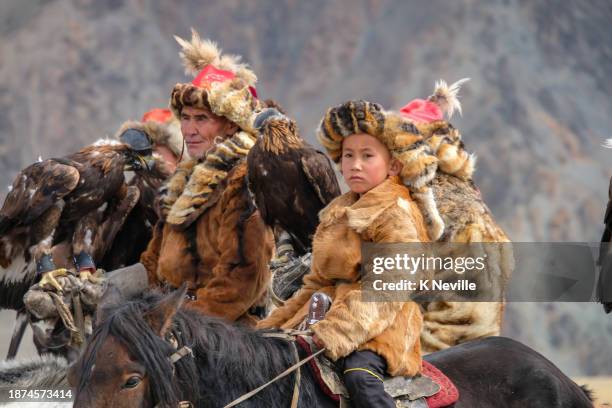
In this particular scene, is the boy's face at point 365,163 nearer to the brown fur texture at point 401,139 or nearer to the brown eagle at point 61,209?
the brown fur texture at point 401,139

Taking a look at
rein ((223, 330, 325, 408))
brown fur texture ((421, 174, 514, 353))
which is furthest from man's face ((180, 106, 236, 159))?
rein ((223, 330, 325, 408))

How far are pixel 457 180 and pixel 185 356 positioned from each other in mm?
2288

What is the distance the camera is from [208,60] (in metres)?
6.80

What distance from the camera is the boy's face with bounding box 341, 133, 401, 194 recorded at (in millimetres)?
4391

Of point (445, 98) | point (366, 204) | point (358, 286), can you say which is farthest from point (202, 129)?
point (358, 286)

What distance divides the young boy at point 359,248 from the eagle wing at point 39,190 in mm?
2483

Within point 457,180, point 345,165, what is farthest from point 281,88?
point 345,165

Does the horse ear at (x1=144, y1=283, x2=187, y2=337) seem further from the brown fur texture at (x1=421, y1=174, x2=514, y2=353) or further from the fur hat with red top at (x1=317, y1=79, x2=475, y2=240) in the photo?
the brown fur texture at (x1=421, y1=174, x2=514, y2=353)

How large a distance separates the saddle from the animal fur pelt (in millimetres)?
1679

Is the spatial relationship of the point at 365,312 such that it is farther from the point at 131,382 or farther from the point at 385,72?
the point at 385,72

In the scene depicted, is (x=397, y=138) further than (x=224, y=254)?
No

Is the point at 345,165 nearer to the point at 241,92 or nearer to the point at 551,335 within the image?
the point at 241,92

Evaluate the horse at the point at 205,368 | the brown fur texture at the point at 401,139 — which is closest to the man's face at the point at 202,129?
the brown fur texture at the point at 401,139

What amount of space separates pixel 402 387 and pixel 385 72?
12.2 metres
